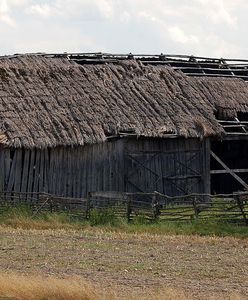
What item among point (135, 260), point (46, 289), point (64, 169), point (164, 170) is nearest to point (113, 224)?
point (64, 169)

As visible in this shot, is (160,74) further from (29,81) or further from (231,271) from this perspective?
(231,271)

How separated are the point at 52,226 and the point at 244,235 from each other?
503 cm

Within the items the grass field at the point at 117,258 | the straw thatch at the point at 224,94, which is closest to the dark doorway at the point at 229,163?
the straw thatch at the point at 224,94

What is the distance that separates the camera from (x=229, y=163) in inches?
1330

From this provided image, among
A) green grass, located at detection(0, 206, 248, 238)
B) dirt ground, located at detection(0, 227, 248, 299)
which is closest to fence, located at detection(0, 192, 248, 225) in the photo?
green grass, located at detection(0, 206, 248, 238)

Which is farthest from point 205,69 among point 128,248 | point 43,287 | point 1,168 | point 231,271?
point 43,287

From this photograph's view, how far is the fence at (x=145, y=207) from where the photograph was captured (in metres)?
21.1

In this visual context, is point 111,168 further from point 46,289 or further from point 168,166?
point 46,289

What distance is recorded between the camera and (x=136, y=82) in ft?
99.0

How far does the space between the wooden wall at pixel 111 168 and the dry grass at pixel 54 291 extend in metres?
14.3

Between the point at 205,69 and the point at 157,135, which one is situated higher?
the point at 205,69

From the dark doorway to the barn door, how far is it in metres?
2.17

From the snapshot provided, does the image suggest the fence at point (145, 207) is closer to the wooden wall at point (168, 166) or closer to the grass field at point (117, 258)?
the grass field at point (117, 258)

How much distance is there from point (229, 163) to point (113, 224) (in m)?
13.0
